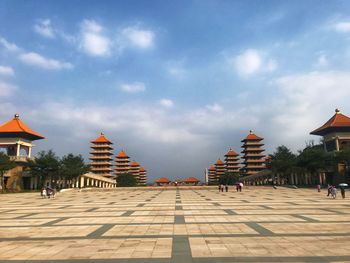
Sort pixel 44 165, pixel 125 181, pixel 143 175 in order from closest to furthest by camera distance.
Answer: pixel 44 165, pixel 125 181, pixel 143 175

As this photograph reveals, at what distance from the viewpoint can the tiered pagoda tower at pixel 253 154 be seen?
9019 cm

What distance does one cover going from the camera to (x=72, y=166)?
5419 cm

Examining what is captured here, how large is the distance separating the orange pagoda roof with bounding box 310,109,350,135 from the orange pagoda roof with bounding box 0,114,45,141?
170 feet

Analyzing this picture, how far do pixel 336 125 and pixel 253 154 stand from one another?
120 feet

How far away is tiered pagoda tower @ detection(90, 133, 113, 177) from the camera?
90.8m

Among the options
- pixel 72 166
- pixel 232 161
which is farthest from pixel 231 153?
pixel 72 166

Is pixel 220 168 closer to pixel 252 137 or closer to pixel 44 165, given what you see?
pixel 252 137

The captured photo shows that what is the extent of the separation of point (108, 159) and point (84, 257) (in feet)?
286

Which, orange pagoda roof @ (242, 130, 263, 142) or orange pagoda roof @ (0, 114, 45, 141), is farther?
orange pagoda roof @ (242, 130, 263, 142)

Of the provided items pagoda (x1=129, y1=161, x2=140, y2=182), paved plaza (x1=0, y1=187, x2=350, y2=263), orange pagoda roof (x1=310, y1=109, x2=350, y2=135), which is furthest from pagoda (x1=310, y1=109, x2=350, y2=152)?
pagoda (x1=129, y1=161, x2=140, y2=182)

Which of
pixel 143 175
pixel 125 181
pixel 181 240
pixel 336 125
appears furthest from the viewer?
pixel 143 175

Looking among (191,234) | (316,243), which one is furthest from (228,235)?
(316,243)

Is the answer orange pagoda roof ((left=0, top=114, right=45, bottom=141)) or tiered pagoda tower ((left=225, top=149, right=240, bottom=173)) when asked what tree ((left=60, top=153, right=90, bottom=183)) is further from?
tiered pagoda tower ((left=225, top=149, right=240, bottom=173))

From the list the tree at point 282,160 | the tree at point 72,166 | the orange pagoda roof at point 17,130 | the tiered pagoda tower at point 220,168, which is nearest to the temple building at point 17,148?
the orange pagoda roof at point 17,130
